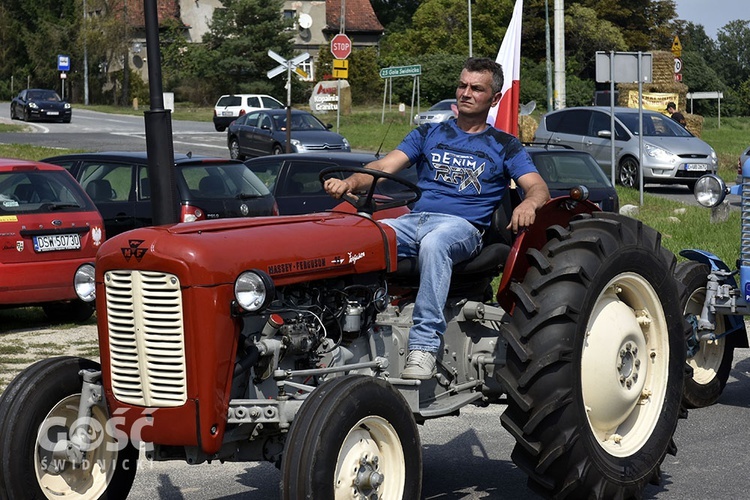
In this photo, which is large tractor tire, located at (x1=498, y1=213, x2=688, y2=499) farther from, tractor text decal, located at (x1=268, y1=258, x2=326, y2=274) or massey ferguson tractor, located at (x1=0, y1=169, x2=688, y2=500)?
tractor text decal, located at (x1=268, y1=258, x2=326, y2=274)

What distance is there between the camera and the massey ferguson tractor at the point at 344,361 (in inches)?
196

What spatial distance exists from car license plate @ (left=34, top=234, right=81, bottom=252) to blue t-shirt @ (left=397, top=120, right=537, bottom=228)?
6676mm

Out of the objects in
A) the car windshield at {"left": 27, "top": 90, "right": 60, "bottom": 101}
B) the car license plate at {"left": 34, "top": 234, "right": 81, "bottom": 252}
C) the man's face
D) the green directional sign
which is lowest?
the car license plate at {"left": 34, "top": 234, "right": 81, "bottom": 252}

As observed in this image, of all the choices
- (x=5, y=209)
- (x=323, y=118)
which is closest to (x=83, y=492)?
(x=5, y=209)

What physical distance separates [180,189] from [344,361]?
9.82 metres

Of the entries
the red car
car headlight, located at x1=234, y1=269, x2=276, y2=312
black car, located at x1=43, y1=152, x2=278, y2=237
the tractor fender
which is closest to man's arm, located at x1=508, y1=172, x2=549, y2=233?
car headlight, located at x1=234, y1=269, x2=276, y2=312

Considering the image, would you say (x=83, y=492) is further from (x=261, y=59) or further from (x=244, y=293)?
(x=261, y=59)

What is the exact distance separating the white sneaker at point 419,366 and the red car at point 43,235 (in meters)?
6.53

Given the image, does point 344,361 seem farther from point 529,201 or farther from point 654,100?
point 654,100

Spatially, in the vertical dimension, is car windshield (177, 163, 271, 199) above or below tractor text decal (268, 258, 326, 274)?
below

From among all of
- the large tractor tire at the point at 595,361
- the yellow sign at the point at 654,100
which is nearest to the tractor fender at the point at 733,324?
the large tractor tire at the point at 595,361

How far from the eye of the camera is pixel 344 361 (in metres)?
5.62

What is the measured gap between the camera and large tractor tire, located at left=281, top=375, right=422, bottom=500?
4777 millimetres

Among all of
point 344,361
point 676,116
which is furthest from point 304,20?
point 344,361
